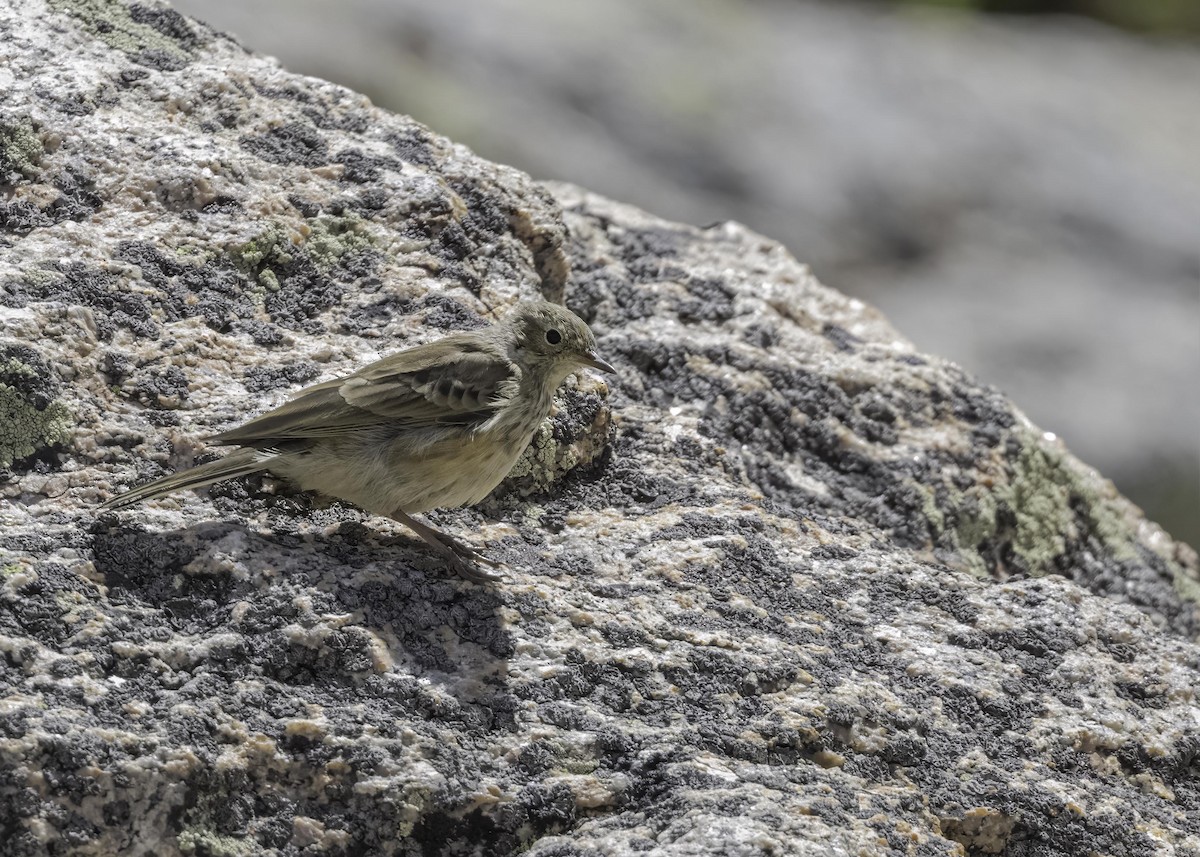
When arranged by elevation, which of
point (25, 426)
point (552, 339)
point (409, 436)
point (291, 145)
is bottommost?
point (25, 426)

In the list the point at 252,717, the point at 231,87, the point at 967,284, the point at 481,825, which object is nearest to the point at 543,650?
the point at 481,825

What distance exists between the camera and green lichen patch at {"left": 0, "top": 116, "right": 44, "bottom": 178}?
4.88 m

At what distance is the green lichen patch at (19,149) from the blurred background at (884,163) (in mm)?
7065

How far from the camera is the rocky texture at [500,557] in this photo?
3.61m

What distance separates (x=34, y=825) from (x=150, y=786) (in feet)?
0.96

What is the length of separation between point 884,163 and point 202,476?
11290 millimetres

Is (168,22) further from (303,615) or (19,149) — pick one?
(303,615)

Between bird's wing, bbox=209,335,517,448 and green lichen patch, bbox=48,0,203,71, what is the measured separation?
6.51 ft

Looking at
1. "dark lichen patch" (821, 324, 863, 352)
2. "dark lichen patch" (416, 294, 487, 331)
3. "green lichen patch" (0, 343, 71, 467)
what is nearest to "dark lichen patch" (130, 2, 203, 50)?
"dark lichen patch" (416, 294, 487, 331)

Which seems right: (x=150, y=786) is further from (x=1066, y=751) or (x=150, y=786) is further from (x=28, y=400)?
(x=1066, y=751)

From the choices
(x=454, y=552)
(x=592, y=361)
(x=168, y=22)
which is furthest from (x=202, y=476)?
(x=168, y=22)

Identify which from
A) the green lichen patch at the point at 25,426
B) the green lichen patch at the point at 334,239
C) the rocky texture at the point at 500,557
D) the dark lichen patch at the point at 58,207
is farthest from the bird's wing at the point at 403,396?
the dark lichen patch at the point at 58,207

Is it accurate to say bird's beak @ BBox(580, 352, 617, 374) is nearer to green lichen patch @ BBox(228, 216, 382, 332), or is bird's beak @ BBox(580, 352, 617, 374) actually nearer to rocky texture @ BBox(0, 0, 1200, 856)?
rocky texture @ BBox(0, 0, 1200, 856)

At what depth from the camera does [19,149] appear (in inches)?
193
